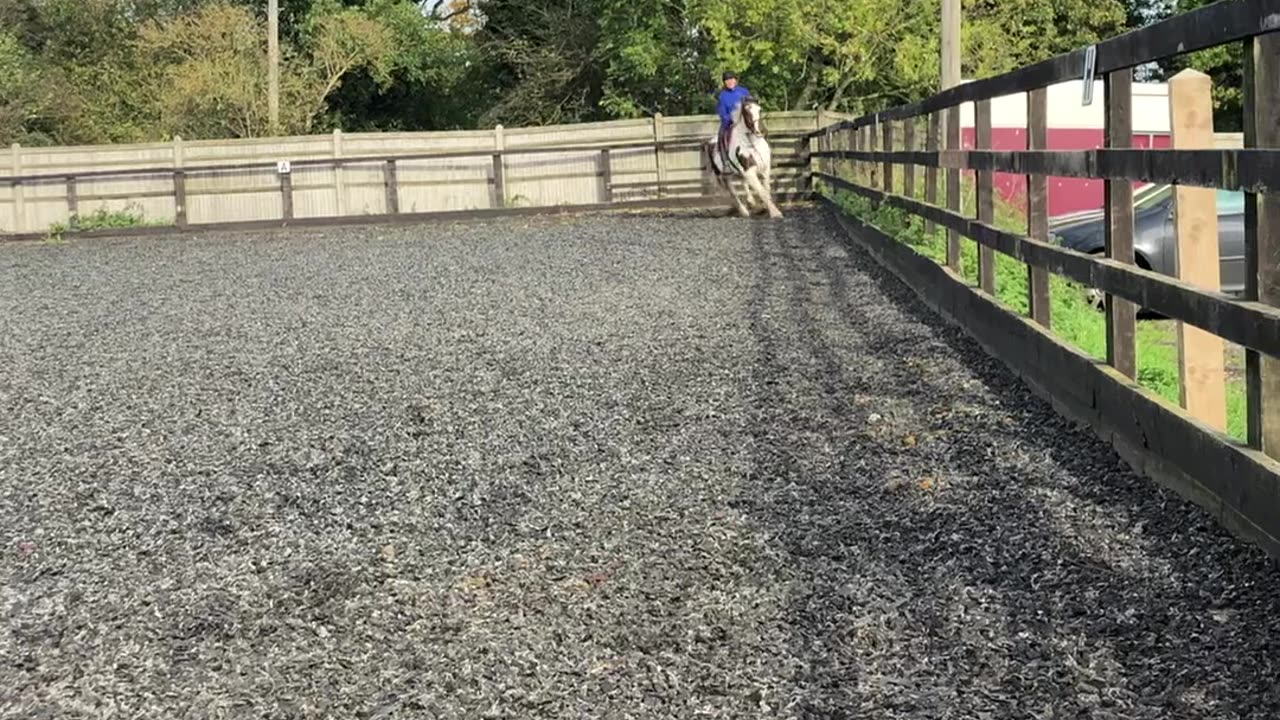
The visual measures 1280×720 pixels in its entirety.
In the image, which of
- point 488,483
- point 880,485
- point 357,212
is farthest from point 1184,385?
point 357,212

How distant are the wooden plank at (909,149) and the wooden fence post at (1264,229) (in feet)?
23.5

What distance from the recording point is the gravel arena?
123 inches

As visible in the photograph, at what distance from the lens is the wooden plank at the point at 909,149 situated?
11.1 metres

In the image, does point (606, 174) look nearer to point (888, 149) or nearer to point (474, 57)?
point (474, 57)

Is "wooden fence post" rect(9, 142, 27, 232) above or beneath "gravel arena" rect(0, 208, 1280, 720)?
above

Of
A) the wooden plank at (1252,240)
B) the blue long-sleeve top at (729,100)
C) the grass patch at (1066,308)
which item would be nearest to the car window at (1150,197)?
the grass patch at (1066,308)

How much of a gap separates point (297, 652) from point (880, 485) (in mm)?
2157

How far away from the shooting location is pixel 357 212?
28.1 meters

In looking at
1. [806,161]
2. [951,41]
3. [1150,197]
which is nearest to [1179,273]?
[1150,197]

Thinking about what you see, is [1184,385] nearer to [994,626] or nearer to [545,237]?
[994,626]

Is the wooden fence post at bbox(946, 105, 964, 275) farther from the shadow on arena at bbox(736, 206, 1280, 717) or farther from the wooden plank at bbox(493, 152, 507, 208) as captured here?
the wooden plank at bbox(493, 152, 507, 208)

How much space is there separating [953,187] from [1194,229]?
12.8 ft

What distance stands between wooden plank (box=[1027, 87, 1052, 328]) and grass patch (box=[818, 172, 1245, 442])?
5.9 inches

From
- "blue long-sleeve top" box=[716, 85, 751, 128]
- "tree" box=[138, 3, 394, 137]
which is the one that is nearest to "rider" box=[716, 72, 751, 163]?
"blue long-sleeve top" box=[716, 85, 751, 128]
